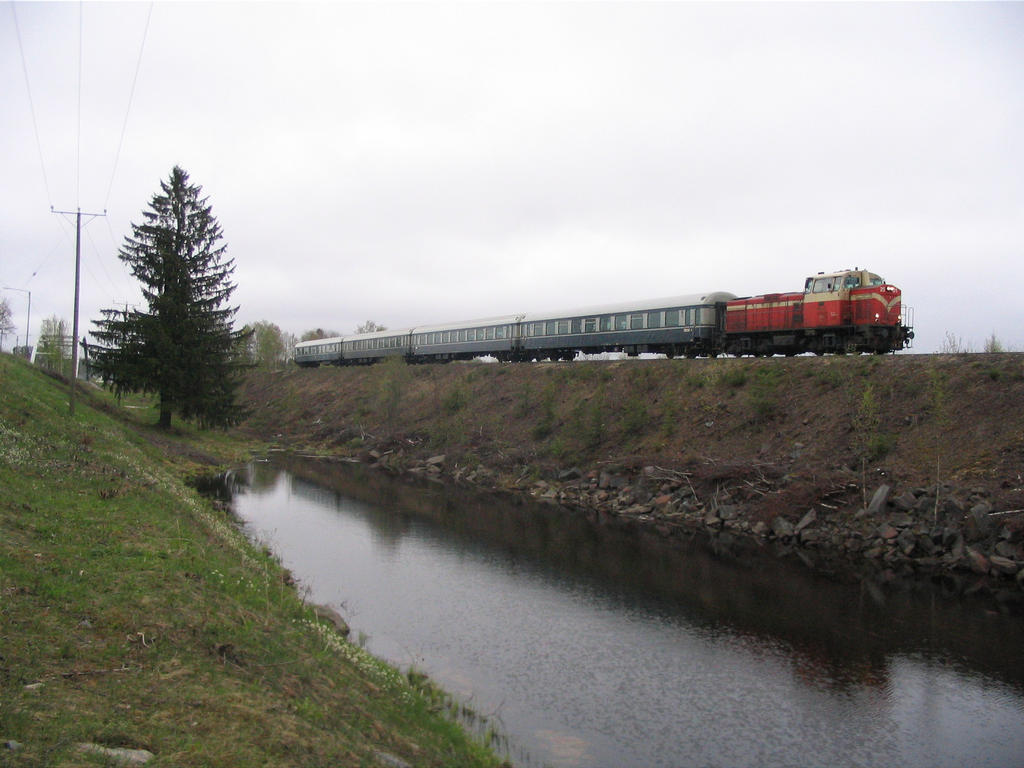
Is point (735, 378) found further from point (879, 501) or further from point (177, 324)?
point (177, 324)

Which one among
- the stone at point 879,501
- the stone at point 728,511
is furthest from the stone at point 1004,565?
the stone at point 728,511

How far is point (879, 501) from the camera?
23.1m

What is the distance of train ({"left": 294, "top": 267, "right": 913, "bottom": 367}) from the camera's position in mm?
30875

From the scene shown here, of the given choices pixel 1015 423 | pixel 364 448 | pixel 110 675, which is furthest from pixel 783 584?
pixel 364 448

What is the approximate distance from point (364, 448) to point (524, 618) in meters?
33.7

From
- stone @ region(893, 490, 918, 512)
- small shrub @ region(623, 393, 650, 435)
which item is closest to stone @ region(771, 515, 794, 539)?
stone @ region(893, 490, 918, 512)

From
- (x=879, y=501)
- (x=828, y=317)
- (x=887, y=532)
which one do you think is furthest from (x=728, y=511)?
(x=828, y=317)

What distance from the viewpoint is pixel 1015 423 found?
23328 millimetres

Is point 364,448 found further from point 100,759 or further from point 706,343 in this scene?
point 100,759

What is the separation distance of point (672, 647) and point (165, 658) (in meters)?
10.6

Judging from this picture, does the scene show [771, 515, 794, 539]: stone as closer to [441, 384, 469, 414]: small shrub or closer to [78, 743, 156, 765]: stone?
[78, 743, 156, 765]: stone

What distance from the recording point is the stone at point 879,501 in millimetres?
23000

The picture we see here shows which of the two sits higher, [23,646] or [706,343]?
[706,343]

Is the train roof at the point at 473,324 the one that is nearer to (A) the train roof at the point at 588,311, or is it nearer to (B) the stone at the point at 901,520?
(A) the train roof at the point at 588,311
